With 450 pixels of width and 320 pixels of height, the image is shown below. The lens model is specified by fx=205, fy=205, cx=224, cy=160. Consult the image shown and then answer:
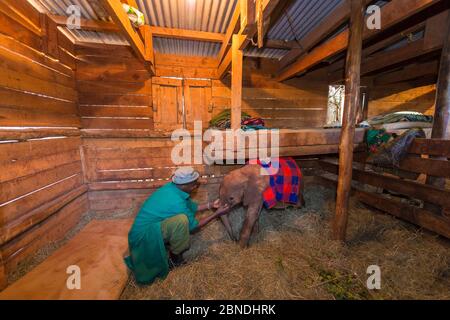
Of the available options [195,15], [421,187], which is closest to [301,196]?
[421,187]

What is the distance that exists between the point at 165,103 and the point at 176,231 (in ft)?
13.3

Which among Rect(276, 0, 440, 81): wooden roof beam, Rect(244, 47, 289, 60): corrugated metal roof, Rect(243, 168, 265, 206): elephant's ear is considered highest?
Rect(244, 47, 289, 60): corrugated metal roof

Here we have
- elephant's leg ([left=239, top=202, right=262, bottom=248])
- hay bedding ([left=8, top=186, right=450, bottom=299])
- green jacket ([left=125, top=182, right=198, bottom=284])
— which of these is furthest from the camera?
elephant's leg ([left=239, top=202, right=262, bottom=248])

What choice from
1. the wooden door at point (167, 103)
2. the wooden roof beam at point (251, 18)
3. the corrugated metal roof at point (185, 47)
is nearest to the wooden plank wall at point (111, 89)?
the wooden door at point (167, 103)

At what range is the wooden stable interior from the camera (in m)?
2.96

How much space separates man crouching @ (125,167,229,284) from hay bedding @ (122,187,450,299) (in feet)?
0.77

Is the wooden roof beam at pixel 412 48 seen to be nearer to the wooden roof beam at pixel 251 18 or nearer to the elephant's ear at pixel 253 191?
the wooden roof beam at pixel 251 18

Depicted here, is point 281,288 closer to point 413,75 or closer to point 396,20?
point 396,20

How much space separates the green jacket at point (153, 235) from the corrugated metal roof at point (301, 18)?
3.90m

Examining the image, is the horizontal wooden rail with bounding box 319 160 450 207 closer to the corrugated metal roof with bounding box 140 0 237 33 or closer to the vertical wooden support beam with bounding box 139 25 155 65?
the corrugated metal roof with bounding box 140 0 237 33

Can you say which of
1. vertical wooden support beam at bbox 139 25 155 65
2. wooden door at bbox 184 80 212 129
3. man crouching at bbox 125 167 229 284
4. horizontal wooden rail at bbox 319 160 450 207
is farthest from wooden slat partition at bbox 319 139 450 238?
vertical wooden support beam at bbox 139 25 155 65

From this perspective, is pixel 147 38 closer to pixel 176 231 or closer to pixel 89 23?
pixel 89 23

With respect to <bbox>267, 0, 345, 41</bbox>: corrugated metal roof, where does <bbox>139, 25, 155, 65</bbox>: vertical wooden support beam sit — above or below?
below

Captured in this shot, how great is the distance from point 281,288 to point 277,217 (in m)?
1.99
